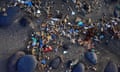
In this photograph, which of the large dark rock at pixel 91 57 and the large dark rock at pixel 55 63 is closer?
the large dark rock at pixel 55 63

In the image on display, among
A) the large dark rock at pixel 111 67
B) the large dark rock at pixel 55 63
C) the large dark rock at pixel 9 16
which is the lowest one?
the large dark rock at pixel 111 67

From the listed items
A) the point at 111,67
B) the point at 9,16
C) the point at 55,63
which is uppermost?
the point at 9,16

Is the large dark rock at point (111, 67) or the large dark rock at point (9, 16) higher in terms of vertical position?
the large dark rock at point (9, 16)

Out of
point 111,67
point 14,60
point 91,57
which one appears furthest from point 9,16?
point 111,67

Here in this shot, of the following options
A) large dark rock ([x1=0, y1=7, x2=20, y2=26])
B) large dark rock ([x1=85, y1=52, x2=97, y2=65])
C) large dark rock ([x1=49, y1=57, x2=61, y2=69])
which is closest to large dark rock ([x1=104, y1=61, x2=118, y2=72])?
large dark rock ([x1=85, y1=52, x2=97, y2=65])

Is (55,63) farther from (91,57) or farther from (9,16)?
(9,16)

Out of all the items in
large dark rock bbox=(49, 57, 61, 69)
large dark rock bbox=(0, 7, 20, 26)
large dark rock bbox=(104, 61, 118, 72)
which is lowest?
large dark rock bbox=(104, 61, 118, 72)

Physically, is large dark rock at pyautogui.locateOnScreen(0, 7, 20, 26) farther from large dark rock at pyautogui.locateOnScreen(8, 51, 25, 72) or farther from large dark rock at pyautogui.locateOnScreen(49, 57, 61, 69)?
large dark rock at pyautogui.locateOnScreen(49, 57, 61, 69)

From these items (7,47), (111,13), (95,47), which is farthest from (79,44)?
(7,47)

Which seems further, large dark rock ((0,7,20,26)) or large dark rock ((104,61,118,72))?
large dark rock ((104,61,118,72))

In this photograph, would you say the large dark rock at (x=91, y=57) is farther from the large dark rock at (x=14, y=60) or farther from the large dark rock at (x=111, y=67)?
the large dark rock at (x=14, y=60)

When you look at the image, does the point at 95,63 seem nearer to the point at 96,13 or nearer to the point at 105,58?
the point at 105,58

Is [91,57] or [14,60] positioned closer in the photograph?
[14,60]

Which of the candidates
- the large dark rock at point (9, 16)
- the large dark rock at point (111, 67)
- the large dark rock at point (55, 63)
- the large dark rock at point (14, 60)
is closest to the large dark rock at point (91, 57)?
the large dark rock at point (111, 67)
